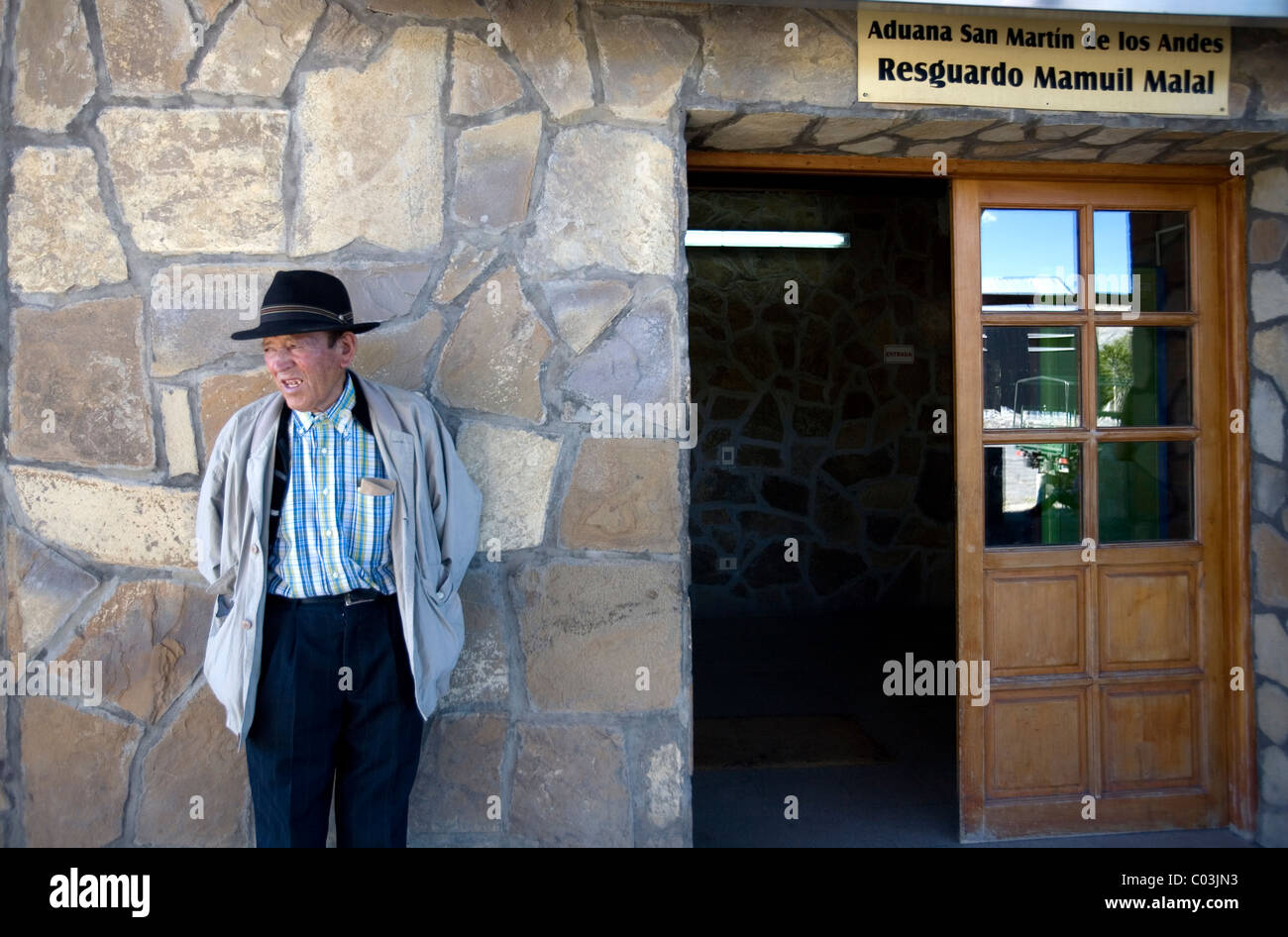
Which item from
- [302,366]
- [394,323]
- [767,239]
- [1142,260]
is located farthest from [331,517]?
[767,239]

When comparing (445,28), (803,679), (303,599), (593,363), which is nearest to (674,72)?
(445,28)

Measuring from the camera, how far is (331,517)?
223cm

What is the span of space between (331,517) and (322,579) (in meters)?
0.16

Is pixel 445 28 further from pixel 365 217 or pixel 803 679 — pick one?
pixel 803 679

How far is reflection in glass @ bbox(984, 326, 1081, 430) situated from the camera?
3266mm

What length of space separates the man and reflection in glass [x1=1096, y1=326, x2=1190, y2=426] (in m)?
2.47

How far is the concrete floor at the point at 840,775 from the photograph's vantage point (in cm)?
335

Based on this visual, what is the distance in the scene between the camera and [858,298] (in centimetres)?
708

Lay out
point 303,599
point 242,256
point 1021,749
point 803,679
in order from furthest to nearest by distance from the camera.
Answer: point 803,679
point 1021,749
point 242,256
point 303,599

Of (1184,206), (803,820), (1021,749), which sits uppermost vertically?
(1184,206)

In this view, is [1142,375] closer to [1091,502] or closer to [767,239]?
[1091,502]

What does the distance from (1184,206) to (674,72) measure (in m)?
2.06

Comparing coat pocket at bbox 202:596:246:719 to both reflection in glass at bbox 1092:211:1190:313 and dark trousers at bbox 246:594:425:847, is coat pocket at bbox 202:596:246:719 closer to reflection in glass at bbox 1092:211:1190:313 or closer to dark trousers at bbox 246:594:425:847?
dark trousers at bbox 246:594:425:847

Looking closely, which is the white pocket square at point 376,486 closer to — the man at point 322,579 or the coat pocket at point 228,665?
the man at point 322,579
